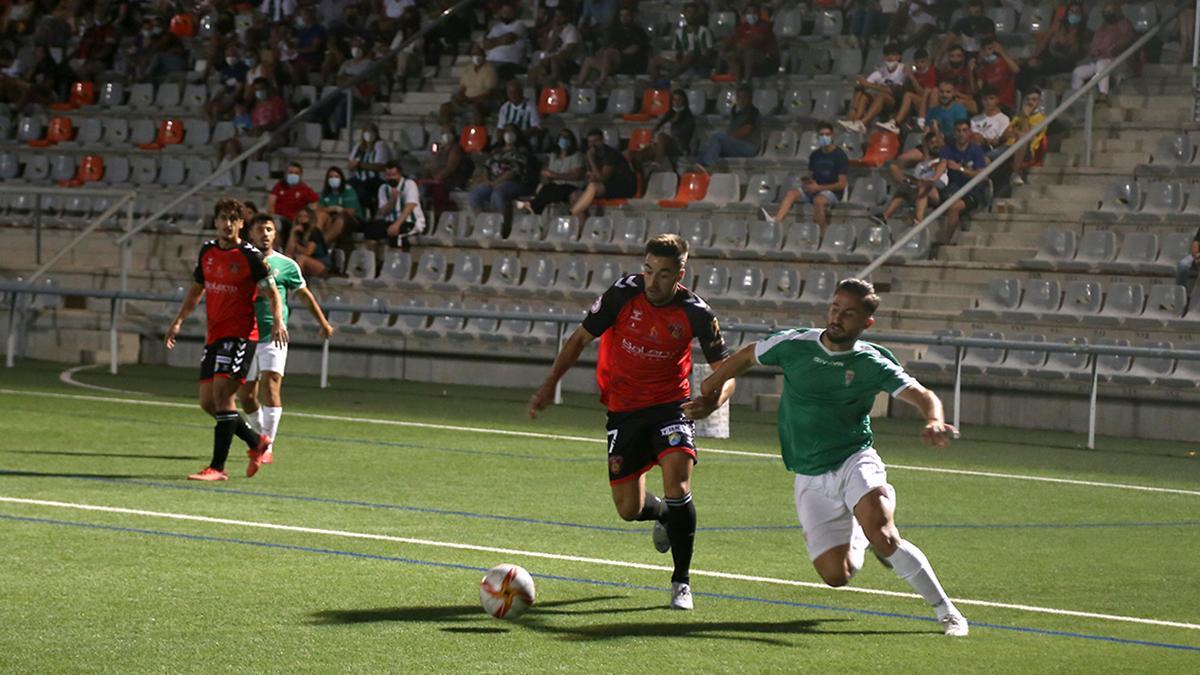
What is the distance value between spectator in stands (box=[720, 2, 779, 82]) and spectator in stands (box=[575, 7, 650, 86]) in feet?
5.81

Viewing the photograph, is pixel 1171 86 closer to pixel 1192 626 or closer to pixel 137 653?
pixel 1192 626

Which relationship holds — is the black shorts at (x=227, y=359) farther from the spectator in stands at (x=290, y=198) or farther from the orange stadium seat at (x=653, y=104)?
the orange stadium seat at (x=653, y=104)

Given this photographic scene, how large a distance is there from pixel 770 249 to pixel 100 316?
982 centimetres

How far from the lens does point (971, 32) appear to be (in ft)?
82.3

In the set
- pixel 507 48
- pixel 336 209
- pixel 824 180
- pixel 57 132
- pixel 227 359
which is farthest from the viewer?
pixel 57 132

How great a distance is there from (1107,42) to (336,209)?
34.9ft

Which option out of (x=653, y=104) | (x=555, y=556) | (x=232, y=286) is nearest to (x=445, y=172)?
(x=653, y=104)

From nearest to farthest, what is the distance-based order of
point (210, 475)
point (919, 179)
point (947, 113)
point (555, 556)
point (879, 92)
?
point (555, 556) < point (210, 475) < point (919, 179) < point (947, 113) < point (879, 92)

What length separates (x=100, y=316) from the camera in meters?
27.6

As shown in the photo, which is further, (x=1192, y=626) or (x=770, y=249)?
(x=770, y=249)

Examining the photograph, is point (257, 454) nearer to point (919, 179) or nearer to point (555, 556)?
point (555, 556)

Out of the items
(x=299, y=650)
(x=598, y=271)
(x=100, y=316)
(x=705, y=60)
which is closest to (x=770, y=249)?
(x=598, y=271)

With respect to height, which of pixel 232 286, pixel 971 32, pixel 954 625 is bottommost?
pixel 954 625

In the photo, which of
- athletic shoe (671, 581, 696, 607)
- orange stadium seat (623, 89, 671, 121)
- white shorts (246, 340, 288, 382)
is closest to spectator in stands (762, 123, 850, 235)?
orange stadium seat (623, 89, 671, 121)
